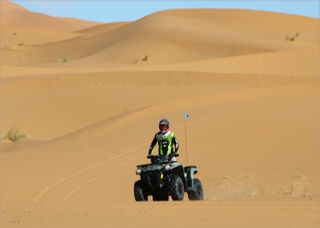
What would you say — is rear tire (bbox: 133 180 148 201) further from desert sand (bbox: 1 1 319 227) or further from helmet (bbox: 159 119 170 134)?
helmet (bbox: 159 119 170 134)

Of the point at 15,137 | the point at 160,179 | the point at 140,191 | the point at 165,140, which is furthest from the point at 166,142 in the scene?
the point at 15,137

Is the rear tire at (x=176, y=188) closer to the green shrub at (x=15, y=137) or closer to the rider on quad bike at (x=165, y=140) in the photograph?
the rider on quad bike at (x=165, y=140)

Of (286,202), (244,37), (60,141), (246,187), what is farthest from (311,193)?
(244,37)

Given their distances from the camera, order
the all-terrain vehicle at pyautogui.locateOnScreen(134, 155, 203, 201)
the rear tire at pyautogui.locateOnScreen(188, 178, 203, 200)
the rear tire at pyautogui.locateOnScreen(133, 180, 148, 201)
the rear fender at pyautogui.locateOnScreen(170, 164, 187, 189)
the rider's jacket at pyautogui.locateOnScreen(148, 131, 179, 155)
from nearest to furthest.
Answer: the all-terrain vehicle at pyautogui.locateOnScreen(134, 155, 203, 201) → the rear fender at pyautogui.locateOnScreen(170, 164, 187, 189) → the rear tire at pyautogui.locateOnScreen(133, 180, 148, 201) → the rider's jacket at pyautogui.locateOnScreen(148, 131, 179, 155) → the rear tire at pyautogui.locateOnScreen(188, 178, 203, 200)

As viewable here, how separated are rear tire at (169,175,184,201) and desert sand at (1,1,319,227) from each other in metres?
0.28

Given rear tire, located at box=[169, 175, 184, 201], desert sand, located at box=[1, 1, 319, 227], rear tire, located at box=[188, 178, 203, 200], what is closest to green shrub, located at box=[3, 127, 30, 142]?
desert sand, located at box=[1, 1, 319, 227]

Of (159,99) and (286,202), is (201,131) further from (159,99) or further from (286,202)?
(159,99)

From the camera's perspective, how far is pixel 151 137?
19.7 m

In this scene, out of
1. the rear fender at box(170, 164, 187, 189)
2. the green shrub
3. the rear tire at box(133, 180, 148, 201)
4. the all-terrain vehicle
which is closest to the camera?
the all-terrain vehicle

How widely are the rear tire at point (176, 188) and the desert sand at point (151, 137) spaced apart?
0.28 m

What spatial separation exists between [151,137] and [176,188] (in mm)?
8761

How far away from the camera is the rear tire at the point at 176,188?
10914 mm

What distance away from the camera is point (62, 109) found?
1137 inches

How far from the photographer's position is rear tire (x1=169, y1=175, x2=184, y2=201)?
430 inches
